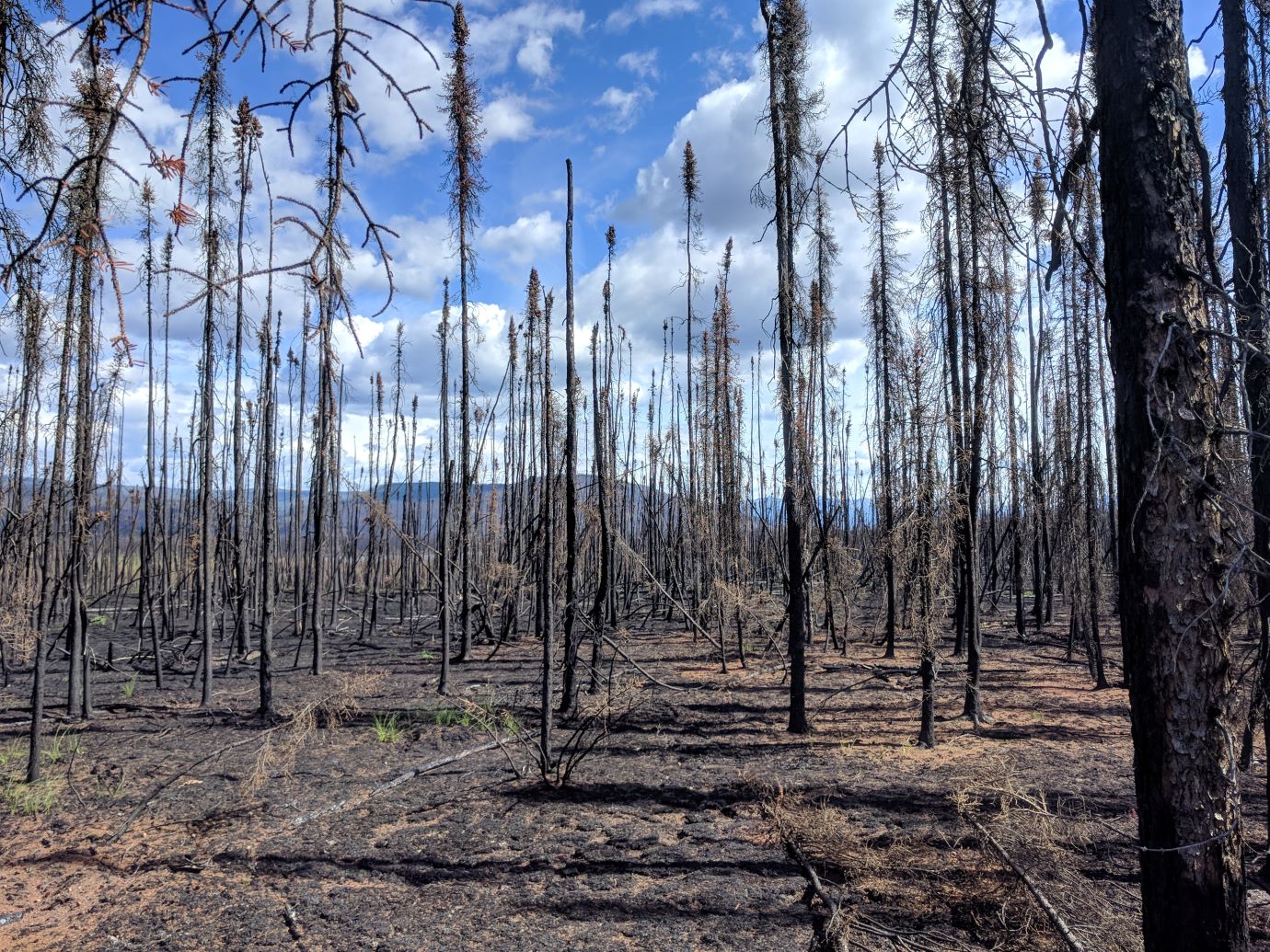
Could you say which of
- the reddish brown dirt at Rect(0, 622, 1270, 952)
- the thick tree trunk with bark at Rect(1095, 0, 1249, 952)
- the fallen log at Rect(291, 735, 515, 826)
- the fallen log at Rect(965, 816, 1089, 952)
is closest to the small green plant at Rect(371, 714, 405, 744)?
the reddish brown dirt at Rect(0, 622, 1270, 952)

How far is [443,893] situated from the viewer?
4.95 m

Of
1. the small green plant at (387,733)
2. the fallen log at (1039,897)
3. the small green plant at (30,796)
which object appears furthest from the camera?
the small green plant at (387,733)

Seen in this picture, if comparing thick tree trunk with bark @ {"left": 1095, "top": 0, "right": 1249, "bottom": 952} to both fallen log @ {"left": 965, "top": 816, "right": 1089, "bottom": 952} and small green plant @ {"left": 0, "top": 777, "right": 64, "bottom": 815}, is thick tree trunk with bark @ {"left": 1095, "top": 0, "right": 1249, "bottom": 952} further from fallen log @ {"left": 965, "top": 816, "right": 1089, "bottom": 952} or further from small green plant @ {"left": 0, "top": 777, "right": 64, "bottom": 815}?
small green plant @ {"left": 0, "top": 777, "right": 64, "bottom": 815}

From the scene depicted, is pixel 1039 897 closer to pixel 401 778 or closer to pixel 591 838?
pixel 591 838

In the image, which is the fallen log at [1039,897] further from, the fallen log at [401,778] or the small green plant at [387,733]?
the small green plant at [387,733]

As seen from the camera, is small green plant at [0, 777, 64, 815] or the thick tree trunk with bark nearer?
the thick tree trunk with bark

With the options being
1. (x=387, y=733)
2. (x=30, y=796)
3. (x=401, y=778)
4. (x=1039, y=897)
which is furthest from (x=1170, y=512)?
(x=30, y=796)

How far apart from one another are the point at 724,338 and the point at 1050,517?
9405 millimetres

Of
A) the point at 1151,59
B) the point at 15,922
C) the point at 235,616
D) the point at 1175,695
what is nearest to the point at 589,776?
the point at 15,922

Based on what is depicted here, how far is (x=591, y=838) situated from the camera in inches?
232

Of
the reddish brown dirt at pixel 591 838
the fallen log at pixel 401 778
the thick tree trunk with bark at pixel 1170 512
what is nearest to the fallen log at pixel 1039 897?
the reddish brown dirt at pixel 591 838

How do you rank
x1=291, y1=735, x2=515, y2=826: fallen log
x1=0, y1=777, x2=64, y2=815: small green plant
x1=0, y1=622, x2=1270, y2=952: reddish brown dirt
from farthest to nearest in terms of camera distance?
x1=0, y1=777, x2=64, y2=815: small green plant < x1=291, y1=735, x2=515, y2=826: fallen log < x1=0, y1=622, x2=1270, y2=952: reddish brown dirt

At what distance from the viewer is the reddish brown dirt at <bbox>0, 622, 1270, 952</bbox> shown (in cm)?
443

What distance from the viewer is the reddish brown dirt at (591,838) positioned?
443cm
